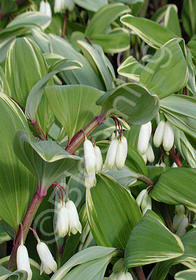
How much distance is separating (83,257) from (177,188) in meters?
0.25

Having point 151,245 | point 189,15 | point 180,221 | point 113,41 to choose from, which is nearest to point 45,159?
point 151,245

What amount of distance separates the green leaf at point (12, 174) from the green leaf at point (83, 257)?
0.12 metres

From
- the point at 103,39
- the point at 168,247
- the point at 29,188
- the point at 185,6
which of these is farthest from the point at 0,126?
the point at 185,6

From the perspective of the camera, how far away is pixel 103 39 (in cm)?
116

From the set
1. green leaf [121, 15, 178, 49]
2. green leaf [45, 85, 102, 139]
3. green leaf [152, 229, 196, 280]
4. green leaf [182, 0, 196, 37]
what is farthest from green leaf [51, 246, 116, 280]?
green leaf [182, 0, 196, 37]

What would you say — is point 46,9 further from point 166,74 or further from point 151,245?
point 151,245

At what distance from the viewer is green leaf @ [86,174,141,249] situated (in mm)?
639

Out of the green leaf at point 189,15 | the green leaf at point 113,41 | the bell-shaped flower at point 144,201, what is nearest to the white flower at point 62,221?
the bell-shaped flower at point 144,201

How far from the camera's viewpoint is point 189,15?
1423 mm

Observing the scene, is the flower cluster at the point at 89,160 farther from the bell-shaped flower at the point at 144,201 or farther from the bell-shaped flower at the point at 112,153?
the bell-shaped flower at the point at 144,201

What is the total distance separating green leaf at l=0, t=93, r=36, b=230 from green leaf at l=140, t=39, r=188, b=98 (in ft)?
0.77

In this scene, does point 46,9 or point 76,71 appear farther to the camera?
point 46,9

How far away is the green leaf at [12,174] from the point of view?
1.94 ft

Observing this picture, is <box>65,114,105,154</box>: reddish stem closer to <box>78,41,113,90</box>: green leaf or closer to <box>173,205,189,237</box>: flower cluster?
<box>78,41,113,90</box>: green leaf
